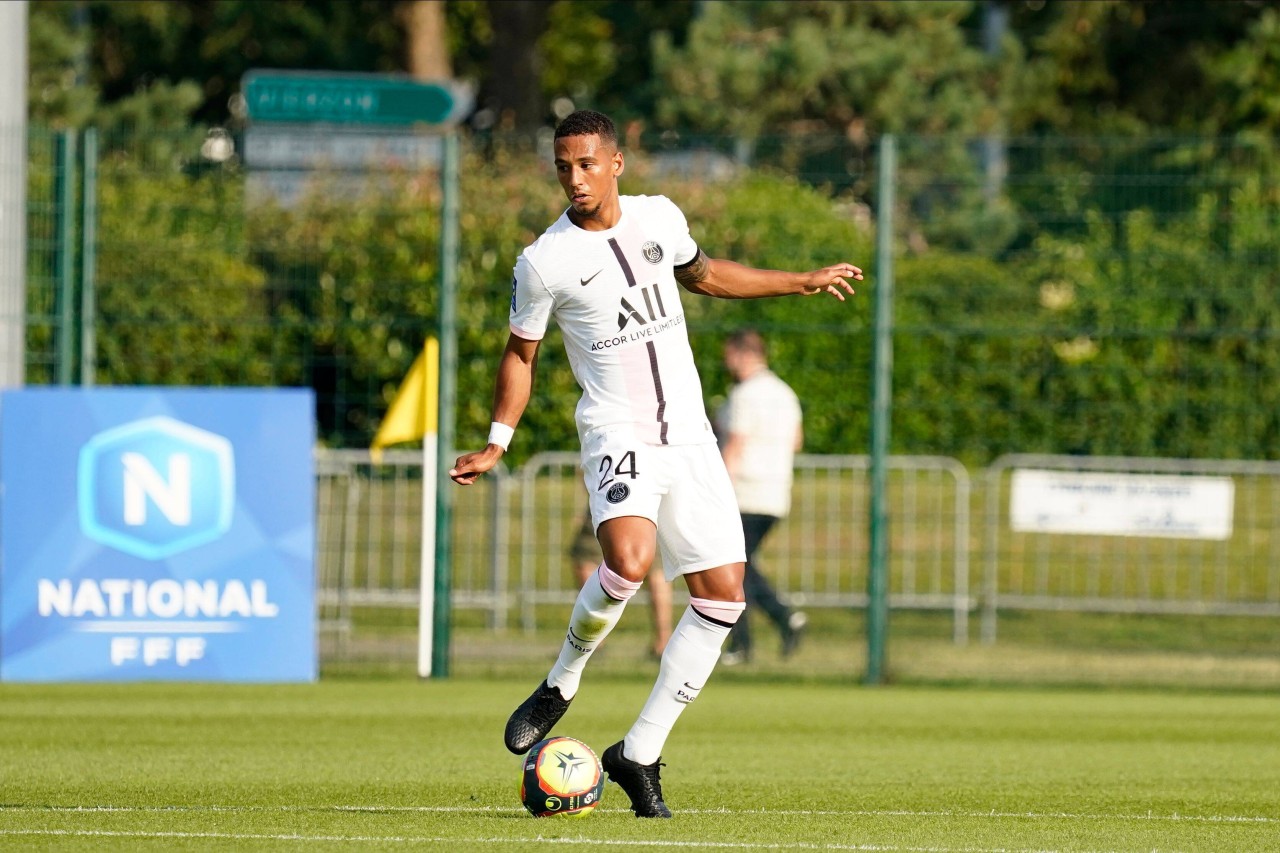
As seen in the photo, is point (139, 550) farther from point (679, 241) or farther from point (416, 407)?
point (679, 241)

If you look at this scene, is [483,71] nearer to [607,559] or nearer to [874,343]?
[874,343]

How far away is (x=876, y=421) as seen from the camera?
42.3 feet

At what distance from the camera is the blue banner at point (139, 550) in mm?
11891

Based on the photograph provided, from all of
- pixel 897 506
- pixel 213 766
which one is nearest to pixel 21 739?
pixel 213 766

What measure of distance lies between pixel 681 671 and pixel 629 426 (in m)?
0.80

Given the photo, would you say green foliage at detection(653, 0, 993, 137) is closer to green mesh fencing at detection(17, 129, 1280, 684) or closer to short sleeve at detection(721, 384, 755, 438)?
green mesh fencing at detection(17, 129, 1280, 684)

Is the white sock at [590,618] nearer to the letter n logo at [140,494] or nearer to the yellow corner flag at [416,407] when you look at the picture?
the letter n logo at [140,494]

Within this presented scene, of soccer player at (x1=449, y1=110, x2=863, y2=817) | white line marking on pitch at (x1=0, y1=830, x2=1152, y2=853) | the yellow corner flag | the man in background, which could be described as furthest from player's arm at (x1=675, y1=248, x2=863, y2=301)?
the man in background

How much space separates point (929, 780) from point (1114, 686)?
513 centimetres

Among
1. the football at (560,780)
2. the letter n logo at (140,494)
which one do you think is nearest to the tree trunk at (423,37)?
the letter n logo at (140,494)

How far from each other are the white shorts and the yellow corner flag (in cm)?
574

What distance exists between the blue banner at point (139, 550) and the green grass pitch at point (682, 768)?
0.74 feet

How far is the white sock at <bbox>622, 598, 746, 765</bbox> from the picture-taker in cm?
679

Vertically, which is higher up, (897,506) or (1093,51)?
(1093,51)
